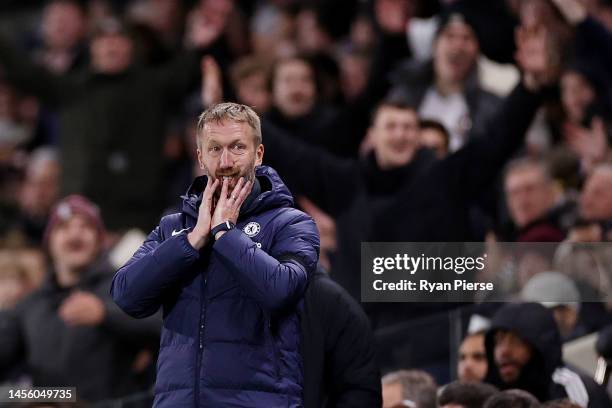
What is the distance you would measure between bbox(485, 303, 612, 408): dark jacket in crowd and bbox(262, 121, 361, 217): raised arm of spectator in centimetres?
134

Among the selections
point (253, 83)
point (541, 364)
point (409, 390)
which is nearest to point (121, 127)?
point (253, 83)

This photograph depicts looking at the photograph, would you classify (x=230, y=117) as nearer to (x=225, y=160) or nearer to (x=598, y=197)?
(x=225, y=160)

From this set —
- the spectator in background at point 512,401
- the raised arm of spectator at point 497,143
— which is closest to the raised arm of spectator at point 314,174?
the raised arm of spectator at point 497,143

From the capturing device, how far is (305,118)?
7.47 meters

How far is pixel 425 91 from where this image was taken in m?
7.59

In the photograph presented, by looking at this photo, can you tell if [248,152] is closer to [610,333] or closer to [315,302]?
[315,302]

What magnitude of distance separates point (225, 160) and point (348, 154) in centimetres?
356

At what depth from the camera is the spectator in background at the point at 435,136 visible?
6.88 metres

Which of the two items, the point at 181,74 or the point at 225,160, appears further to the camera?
the point at 181,74

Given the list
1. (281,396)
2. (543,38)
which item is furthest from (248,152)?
(543,38)

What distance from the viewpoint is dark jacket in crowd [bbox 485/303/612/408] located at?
5160 mm

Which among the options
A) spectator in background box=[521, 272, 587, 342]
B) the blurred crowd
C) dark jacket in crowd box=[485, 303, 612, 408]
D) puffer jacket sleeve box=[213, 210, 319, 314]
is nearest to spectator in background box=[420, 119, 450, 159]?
the blurred crowd

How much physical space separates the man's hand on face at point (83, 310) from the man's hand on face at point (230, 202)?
2988 millimetres

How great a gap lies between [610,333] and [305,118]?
275cm
